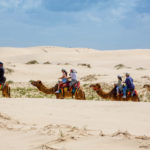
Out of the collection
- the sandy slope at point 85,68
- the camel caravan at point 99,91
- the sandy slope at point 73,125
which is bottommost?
the sandy slope at point 73,125

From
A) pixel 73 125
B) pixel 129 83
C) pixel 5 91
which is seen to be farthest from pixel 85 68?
pixel 73 125

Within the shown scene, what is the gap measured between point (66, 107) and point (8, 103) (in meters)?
1.95

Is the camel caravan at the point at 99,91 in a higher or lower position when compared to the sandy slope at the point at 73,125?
higher

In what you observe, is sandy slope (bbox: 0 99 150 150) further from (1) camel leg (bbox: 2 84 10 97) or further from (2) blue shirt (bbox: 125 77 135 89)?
(1) camel leg (bbox: 2 84 10 97)

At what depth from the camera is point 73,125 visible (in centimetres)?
678

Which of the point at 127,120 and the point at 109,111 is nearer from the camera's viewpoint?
the point at 127,120

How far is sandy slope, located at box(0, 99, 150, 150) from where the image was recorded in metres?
4.93

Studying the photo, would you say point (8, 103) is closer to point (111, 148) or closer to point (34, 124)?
point (34, 124)

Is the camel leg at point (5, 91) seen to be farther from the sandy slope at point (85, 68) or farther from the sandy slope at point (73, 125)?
the sandy slope at point (85, 68)

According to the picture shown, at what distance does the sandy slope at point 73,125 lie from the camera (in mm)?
4926

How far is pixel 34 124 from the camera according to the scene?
6992 mm

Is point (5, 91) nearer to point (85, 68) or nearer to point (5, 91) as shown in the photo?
point (5, 91)

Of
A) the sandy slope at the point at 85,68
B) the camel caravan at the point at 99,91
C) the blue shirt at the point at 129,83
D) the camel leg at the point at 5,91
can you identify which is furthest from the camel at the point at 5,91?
the sandy slope at the point at 85,68

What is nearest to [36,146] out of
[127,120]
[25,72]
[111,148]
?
[111,148]
